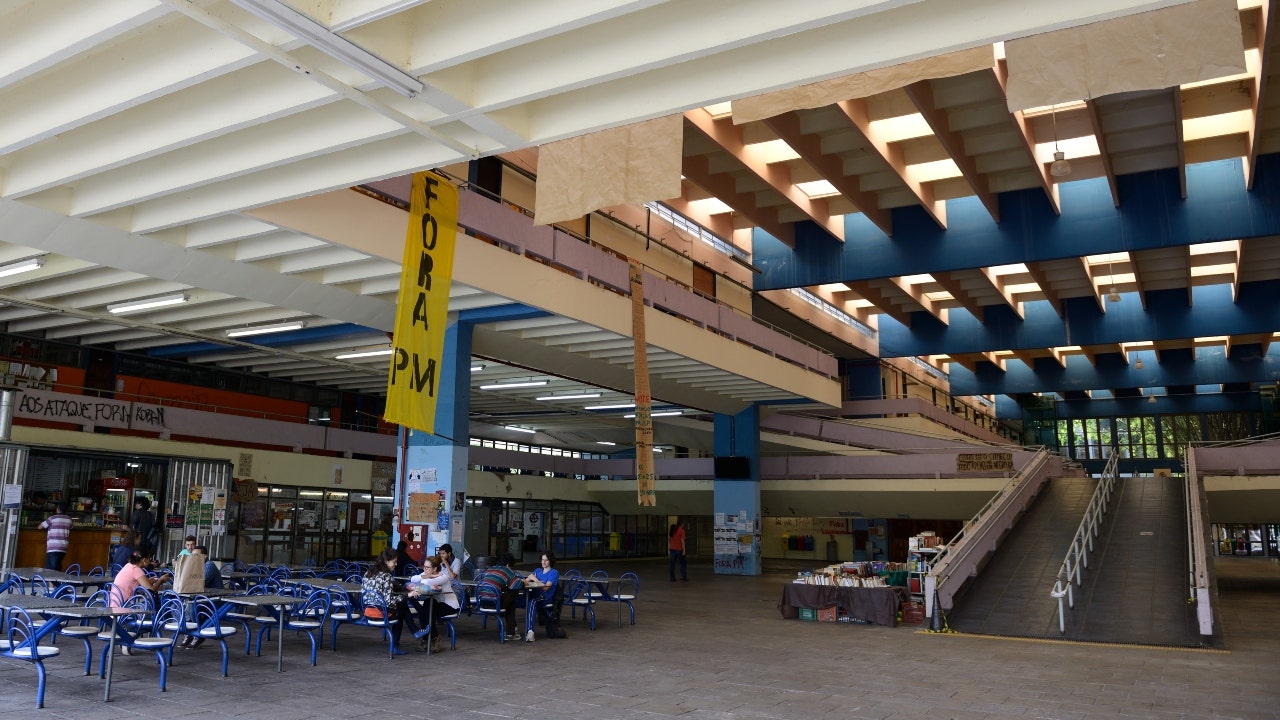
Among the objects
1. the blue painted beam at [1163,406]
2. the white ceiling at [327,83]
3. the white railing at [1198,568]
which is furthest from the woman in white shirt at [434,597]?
the blue painted beam at [1163,406]

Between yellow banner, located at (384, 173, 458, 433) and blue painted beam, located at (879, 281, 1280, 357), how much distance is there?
2037cm

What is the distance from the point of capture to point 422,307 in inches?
414

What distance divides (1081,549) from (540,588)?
402 inches

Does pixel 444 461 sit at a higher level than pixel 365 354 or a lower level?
lower

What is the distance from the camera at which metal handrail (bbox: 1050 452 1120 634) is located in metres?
13.3

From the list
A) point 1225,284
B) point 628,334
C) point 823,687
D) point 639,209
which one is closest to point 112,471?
point 628,334

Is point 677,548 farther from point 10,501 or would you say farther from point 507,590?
point 10,501

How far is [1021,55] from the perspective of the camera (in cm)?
620

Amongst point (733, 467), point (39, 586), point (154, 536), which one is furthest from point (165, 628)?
point (733, 467)

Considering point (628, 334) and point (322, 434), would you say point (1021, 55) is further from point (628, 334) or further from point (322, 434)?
point (322, 434)

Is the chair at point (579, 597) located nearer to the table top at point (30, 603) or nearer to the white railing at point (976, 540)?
the white railing at point (976, 540)

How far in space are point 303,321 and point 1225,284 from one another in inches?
938

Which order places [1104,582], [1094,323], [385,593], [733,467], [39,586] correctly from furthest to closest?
[733,467] → [1094,323] → [1104,582] → [39,586] → [385,593]

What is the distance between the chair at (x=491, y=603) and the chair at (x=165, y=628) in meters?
3.99
